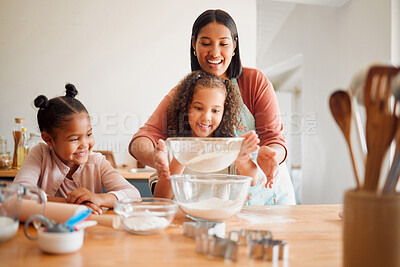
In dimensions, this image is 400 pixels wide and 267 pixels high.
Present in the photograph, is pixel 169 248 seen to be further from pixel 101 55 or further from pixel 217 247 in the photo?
pixel 101 55

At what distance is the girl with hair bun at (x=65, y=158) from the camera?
1.25 metres

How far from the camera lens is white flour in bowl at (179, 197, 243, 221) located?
80 centimetres

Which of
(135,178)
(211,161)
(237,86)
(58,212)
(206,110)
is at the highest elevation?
(237,86)

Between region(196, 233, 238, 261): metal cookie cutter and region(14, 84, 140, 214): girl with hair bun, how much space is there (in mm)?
615

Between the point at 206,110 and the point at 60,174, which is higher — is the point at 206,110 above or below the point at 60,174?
above

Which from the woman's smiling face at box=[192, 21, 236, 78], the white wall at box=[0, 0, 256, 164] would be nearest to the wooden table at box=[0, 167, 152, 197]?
the white wall at box=[0, 0, 256, 164]

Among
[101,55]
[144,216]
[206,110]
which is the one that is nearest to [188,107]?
[206,110]

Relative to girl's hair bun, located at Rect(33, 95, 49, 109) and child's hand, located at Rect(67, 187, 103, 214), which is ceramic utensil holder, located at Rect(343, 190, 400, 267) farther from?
girl's hair bun, located at Rect(33, 95, 49, 109)

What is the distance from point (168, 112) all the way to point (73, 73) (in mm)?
1718

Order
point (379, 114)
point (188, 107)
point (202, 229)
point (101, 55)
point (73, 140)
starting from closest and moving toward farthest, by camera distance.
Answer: point (379, 114), point (202, 229), point (73, 140), point (188, 107), point (101, 55)

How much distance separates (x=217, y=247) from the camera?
60 centimetres

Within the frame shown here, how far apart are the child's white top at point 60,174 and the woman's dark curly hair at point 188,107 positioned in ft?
0.93

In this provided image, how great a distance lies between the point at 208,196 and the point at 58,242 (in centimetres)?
36

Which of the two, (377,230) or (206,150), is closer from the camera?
(377,230)
